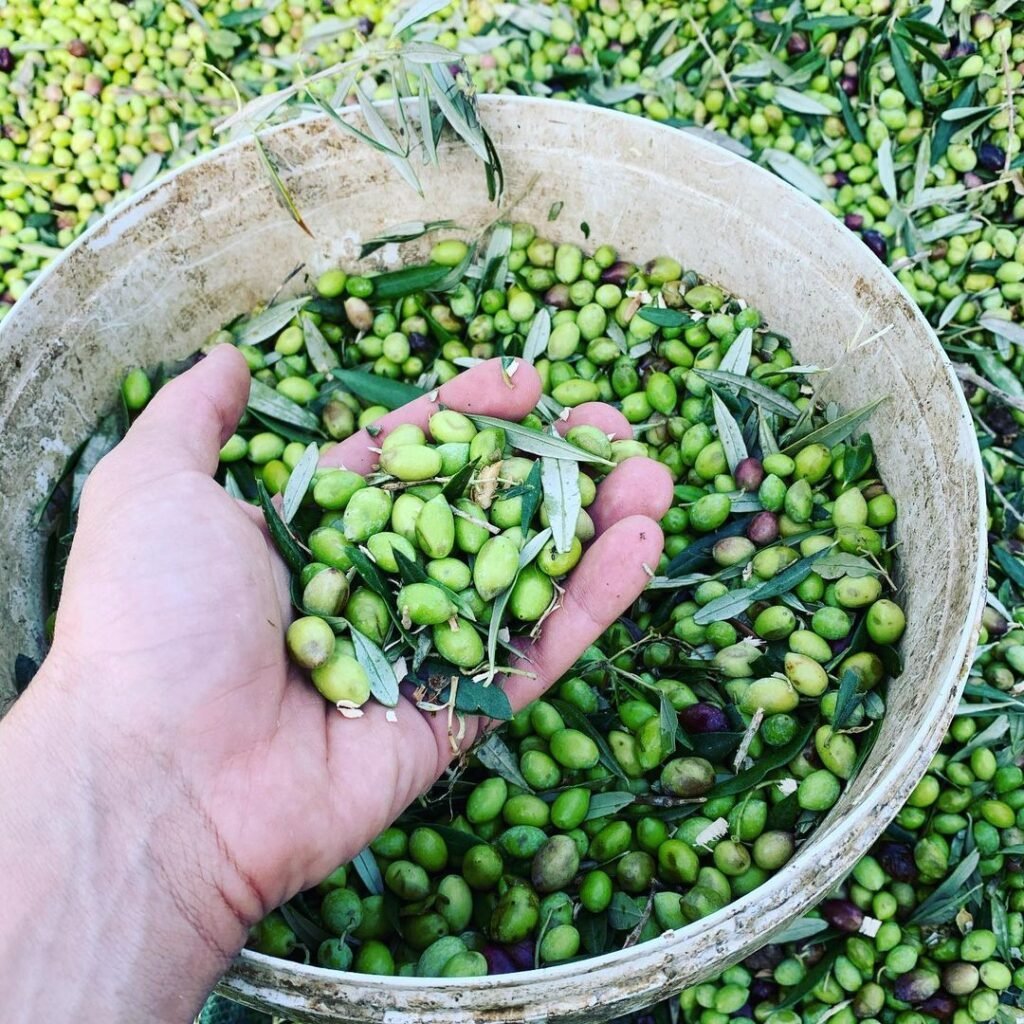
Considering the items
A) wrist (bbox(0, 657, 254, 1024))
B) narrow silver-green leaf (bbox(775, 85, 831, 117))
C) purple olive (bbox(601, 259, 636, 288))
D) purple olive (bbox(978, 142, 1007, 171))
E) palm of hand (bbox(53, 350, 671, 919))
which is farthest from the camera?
narrow silver-green leaf (bbox(775, 85, 831, 117))

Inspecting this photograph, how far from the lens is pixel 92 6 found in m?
3.31

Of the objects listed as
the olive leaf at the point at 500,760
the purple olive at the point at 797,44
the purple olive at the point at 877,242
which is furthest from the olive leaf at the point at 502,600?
the purple olive at the point at 797,44

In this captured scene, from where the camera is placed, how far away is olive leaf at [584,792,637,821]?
1956mm

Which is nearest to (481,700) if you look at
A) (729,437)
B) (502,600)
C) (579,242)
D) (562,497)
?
(502,600)

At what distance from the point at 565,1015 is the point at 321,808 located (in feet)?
1.67

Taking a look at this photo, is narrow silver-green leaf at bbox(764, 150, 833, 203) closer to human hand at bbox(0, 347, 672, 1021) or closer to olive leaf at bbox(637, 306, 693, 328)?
olive leaf at bbox(637, 306, 693, 328)

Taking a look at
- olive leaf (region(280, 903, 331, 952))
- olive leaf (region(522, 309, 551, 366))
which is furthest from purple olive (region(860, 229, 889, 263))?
olive leaf (region(280, 903, 331, 952))

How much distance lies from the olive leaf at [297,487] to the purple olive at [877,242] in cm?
176

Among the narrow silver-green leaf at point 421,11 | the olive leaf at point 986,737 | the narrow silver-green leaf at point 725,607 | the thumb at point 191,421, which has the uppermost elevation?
the narrow silver-green leaf at point 421,11

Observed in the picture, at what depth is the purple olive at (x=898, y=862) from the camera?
7.11 feet

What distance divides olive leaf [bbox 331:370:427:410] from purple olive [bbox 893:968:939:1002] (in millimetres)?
Result: 1742

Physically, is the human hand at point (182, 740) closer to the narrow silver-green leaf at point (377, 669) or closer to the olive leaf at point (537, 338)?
the narrow silver-green leaf at point (377, 669)

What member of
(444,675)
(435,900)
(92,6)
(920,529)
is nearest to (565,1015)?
(435,900)

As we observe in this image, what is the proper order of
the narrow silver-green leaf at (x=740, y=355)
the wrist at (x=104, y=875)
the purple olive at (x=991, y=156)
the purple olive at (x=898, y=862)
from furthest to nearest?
1. the purple olive at (x=991, y=156)
2. the narrow silver-green leaf at (x=740, y=355)
3. the purple olive at (x=898, y=862)
4. the wrist at (x=104, y=875)
